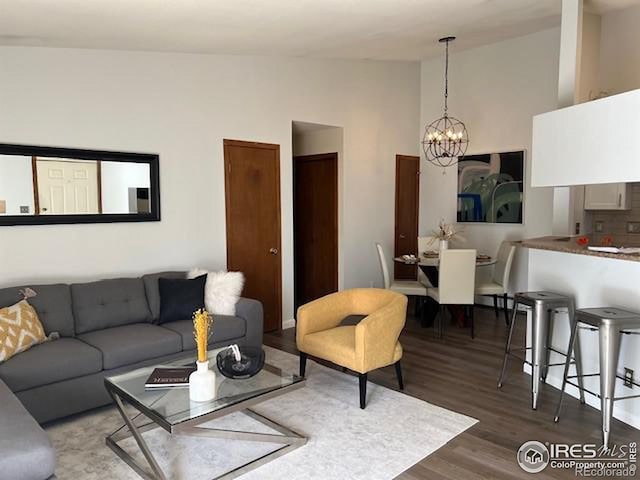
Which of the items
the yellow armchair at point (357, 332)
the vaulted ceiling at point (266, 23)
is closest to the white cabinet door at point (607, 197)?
the vaulted ceiling at point (266, 23)

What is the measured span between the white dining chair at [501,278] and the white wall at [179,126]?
1548 mm

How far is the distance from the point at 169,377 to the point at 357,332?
1.26 m

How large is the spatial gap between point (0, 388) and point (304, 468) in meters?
1.68

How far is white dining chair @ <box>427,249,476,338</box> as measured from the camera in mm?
5039

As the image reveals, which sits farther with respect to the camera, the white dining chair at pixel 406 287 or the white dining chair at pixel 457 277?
the white dining chair at pixel 406 287

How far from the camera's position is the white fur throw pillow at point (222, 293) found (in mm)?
4191

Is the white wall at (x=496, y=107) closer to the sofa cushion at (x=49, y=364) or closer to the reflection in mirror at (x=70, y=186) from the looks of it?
the reflection in mirror at (x=70, y=186)

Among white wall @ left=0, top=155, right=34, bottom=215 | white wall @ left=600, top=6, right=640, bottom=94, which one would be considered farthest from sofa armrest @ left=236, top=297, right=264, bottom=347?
white wall @ left=600, top=6, right=640, bottom=94

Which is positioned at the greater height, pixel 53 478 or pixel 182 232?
pixel 182 232

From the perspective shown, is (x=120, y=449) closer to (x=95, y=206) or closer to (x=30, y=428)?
(x=30, y=428)

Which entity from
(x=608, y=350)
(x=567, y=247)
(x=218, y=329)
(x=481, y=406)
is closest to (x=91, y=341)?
(x=218, y=329)

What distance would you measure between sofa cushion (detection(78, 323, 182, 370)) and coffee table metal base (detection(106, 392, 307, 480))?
1.40ft

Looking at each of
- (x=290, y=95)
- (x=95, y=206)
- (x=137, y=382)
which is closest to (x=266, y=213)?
(x=290, y=95)

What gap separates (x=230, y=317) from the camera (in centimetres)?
415
